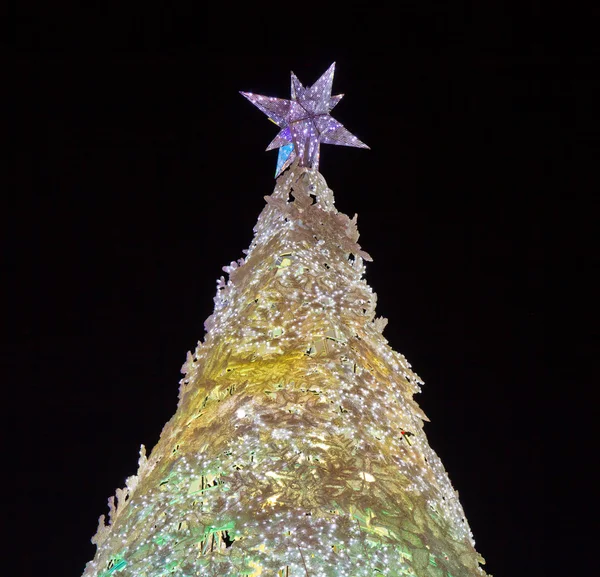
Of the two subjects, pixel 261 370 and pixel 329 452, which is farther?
pixel 261 370

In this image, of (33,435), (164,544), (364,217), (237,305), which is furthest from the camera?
(364,217)

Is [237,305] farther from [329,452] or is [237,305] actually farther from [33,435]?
[33,435]

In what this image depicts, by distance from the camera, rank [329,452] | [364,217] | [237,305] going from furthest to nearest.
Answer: [364,217] → [237,305] → [329,452]

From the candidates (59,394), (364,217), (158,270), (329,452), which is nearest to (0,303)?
(59,394)

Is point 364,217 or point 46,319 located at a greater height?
point 364,217
